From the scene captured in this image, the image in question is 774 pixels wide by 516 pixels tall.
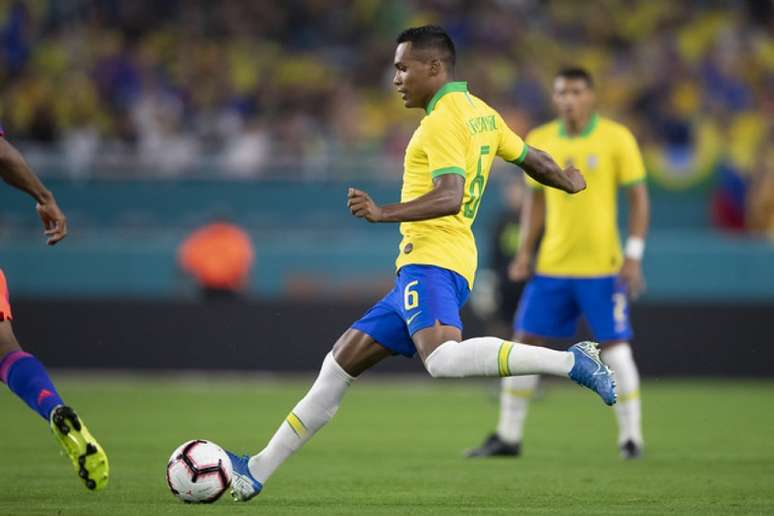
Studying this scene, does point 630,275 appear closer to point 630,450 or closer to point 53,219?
point 630,450

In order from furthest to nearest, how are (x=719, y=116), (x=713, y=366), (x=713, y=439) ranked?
(x=719, y=116), (x=713, y=366), (x=713, y=439)

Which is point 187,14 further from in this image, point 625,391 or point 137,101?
point 625,391

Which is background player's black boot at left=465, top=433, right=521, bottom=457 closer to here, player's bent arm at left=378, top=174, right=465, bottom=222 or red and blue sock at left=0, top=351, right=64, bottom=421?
player's bent arm at left=378, top=174, right=465, bottom=222

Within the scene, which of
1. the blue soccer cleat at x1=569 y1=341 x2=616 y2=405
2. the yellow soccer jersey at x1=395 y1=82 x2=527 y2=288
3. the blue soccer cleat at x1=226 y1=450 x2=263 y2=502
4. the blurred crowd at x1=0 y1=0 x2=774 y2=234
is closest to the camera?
the blue soccer cleat at x1=569 y1=341 x2=616 y2=405

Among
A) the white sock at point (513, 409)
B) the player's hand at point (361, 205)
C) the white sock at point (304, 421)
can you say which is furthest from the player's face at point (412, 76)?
the white sock at point (513, 409)

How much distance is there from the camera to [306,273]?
16.8 metres

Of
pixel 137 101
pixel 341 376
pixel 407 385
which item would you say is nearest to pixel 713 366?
pixel 407 385

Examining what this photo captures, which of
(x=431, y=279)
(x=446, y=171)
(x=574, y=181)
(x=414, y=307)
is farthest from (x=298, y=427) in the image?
(x=574, y=181)

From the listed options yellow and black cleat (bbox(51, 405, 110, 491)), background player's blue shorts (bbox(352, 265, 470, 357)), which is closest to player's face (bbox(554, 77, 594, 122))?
background player's blue shorts (bbox(352, 265, 470, 357))

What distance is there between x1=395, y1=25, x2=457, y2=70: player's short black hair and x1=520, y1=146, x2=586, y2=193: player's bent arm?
662 mm

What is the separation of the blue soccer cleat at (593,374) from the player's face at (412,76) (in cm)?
146

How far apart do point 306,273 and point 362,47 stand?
15.2 feet

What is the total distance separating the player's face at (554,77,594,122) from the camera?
9562 mm

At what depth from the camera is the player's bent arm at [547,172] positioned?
7230mm
